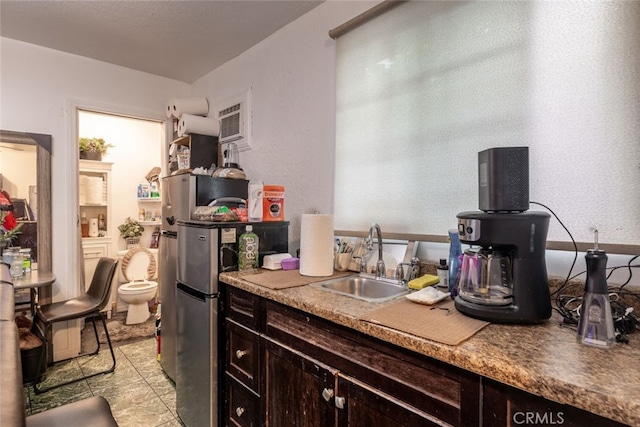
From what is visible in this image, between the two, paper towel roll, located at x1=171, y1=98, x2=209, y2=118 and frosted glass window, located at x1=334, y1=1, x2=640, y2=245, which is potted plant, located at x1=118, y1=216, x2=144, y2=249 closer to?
paper towel roll, located at x1=171, y1=98, x2=209, y2=118

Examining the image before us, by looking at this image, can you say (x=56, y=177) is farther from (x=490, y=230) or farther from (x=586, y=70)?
(x=586, y=70)

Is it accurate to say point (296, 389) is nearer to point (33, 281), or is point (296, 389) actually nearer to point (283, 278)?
point (283, 278)

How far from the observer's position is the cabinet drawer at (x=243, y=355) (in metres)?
1.44

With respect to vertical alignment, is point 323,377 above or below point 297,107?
below

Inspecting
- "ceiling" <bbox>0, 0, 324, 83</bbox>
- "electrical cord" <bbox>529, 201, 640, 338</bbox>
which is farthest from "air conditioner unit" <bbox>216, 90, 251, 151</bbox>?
"electrical cord" <bbox>529, 201, 640, 338</bbox>

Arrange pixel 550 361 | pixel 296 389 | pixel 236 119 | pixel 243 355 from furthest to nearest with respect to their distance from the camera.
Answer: pixel 236 119 → pixel 243 355 → pixel 296 389 → pixel 550 361

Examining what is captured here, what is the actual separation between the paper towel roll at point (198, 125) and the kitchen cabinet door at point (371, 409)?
245 centimetres

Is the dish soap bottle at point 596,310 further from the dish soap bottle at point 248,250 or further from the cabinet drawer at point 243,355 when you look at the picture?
the dish soap bottle at point 248,250

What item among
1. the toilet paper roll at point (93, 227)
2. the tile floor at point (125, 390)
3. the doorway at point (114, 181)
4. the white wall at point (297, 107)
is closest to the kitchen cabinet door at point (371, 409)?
the white wall at point (297, 107)

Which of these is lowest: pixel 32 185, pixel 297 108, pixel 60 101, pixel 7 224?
pixel 7 224

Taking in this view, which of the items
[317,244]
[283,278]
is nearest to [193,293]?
[283,278]

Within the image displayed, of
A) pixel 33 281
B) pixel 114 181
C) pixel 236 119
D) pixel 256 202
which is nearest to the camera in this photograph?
pixel 256 202

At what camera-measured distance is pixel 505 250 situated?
0.98 m

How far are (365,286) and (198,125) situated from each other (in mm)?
2115
